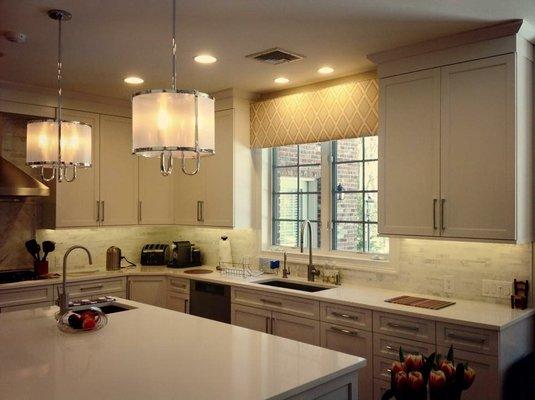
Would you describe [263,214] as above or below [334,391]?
above

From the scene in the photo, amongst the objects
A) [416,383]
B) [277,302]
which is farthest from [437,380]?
[277,302]

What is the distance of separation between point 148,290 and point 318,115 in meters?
2.31

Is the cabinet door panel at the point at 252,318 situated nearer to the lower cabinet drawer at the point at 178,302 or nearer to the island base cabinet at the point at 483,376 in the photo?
the lower cabinet drawer at the point at 178,302

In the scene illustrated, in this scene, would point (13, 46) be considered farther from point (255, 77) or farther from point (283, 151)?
point (283, 151)

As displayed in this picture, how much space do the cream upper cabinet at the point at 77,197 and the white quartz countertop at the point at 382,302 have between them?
1.73 ft

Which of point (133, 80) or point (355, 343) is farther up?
point (133, 80)

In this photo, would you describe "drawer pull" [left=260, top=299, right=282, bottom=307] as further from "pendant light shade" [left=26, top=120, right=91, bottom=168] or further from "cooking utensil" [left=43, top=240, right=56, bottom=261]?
"cooking utensil" [left=43, top=240, right=56, bottom=261]

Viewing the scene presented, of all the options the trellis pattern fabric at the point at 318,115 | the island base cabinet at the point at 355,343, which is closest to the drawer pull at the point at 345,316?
the island base cabinet at the point at 355,343

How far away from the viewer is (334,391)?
1908 millimetres

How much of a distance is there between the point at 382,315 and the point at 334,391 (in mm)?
1232

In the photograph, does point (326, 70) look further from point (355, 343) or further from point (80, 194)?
point (80, 194)

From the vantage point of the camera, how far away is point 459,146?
303 centimetres

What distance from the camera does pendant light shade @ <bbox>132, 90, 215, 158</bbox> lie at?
1779mm

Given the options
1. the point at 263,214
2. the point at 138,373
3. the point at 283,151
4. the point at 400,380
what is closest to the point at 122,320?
the point at 138,373
